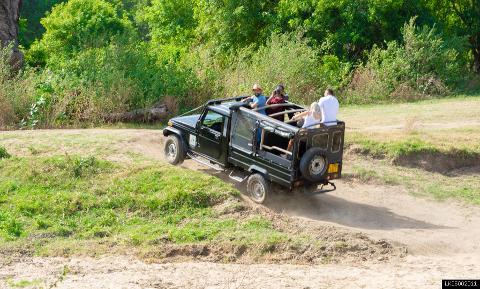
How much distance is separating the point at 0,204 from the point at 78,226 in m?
1.89

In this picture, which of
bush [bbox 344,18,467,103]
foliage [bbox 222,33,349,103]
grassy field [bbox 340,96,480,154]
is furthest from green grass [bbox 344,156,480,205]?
bush [bbox 344,18,467,103]

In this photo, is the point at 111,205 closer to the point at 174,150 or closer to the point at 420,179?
the point at 174,150

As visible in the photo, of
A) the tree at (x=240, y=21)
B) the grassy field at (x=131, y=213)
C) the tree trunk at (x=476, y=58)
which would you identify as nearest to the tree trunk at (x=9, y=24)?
the tree at (x=240, y=21)

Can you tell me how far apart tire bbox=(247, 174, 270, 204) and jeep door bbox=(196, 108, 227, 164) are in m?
0.90

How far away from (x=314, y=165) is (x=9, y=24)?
15.2 meters

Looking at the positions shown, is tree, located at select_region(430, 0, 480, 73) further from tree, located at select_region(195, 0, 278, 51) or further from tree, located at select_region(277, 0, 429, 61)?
tree, located at select_region(195, 0, 278, 51)

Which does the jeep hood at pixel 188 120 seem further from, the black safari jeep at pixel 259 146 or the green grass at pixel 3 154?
the green grass at pixel 3 154

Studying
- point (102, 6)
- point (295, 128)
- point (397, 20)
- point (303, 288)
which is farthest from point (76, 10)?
point (303, 288)

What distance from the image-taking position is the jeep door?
1642 centimetres

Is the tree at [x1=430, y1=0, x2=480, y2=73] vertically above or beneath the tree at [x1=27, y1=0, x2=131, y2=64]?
above

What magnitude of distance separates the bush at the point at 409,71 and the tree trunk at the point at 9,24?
1075cm

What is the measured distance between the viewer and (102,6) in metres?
33.6

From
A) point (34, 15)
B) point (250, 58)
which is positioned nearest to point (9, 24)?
point (250, 58)

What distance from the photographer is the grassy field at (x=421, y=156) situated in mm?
17438
